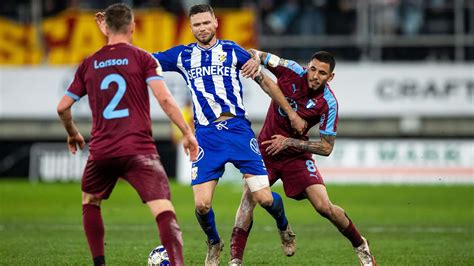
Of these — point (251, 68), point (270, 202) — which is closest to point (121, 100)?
point (251, 68)

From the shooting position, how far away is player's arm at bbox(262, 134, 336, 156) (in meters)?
9.31

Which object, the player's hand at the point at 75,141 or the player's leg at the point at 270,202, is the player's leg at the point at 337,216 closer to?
the player's leg at the point at 270,202

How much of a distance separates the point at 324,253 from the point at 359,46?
1447 cm

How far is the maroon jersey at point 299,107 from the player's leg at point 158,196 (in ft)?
7.77

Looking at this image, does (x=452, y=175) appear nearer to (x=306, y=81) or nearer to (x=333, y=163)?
(x=333, y=163)

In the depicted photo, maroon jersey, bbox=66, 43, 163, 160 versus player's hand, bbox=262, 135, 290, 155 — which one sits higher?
maroon jersey, bbox=66, 43, 163, 160

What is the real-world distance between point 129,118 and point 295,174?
8.38ft

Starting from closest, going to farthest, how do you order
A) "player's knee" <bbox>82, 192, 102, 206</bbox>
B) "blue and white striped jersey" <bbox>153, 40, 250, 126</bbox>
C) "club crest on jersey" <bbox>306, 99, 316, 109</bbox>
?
"player's knee" <bbox>82, 192, 102, 206</bbox> < "blue and white striped jersey" <bbox>153, 40, 250, 126</bbox> < "club crest on jersey" <bbox>306, 99, 316, 109</bbox>

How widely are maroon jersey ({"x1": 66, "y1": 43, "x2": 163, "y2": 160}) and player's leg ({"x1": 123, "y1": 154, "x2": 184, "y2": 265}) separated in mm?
103

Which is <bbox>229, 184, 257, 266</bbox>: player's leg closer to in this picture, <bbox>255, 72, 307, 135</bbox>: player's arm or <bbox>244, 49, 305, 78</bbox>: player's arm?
<bbox>255, 72, 307, 135</bbox>: player's arm

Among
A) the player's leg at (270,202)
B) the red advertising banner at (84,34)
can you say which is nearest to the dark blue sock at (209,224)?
the player's leg at (270,202)

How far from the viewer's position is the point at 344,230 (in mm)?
9469

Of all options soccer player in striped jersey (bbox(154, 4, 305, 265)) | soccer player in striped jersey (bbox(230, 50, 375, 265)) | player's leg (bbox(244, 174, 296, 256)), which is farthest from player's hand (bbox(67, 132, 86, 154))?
soccer player in striped jersey (bbox(230, 50, 375, 265))

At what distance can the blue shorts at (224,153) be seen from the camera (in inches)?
354
